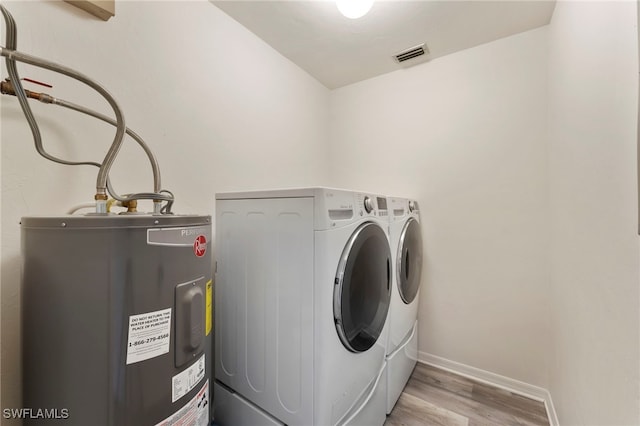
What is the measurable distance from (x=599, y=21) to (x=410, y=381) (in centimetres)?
199

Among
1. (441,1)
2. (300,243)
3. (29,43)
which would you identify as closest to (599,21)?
(441,1)

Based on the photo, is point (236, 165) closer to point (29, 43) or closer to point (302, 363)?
point (29, 43)

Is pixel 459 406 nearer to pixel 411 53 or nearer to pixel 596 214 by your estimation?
pixel 596 214

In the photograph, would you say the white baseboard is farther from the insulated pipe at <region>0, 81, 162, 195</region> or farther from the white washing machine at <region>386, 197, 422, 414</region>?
the insulated pipe at <region>0, 81, 162, 195</region>

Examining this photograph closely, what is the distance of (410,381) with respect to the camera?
173 centimetres

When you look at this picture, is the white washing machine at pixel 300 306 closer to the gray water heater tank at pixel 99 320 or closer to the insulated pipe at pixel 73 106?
the insulated pipe at pixel 73 106

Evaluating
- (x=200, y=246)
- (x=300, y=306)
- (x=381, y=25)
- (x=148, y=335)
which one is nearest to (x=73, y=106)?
(x=200, y=246)

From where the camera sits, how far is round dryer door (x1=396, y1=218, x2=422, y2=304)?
1.46 metres

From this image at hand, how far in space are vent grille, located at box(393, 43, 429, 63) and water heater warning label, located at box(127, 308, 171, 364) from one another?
2.05 m

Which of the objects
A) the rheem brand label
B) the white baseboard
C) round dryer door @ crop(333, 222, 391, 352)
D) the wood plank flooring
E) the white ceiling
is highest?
the white ceiling

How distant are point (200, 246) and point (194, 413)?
1.48 feet

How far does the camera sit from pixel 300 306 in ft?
3.00

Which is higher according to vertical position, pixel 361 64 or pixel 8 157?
pixel 361 64

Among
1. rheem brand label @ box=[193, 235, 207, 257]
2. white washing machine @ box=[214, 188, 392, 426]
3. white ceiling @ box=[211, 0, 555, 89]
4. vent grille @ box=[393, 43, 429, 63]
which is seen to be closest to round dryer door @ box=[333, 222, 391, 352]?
white washing machine @ box=[214, 188, 392, 426]
